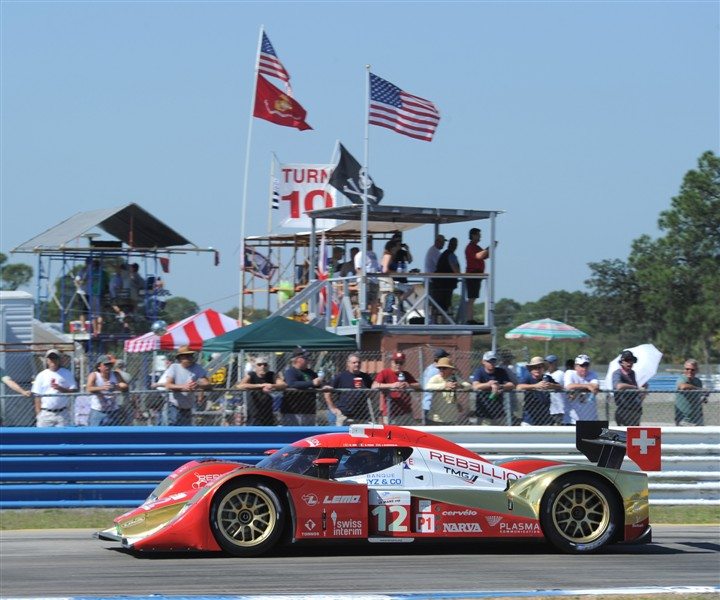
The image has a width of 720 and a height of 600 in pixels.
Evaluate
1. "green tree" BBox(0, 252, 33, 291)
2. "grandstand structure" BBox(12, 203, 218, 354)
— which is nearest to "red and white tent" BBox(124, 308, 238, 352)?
"grandstand structure" BBox(12, 203, 218, 354)

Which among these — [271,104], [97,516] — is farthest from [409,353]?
[271,104]

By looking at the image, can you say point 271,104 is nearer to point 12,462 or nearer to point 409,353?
point 409,353

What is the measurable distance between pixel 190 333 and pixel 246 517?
41.9 feet

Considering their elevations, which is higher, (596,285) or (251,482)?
(596,285)

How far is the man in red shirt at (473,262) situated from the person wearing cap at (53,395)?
23.8 feet

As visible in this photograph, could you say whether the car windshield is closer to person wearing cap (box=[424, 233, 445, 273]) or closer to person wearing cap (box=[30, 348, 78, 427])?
person wearing cap (box=[30, 348, 78, 427])

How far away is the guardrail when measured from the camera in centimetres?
1180

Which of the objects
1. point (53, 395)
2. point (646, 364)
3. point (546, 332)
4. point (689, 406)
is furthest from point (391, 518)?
point (546, 332)

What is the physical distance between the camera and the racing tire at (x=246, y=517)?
8789mm

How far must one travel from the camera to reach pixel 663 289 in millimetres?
44844

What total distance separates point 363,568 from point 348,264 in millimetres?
10905

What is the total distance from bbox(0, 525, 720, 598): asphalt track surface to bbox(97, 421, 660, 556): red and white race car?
0.59ft

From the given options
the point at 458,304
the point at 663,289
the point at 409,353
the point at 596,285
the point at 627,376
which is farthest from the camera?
the point at 596,285

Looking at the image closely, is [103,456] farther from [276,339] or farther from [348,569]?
[348,569]
